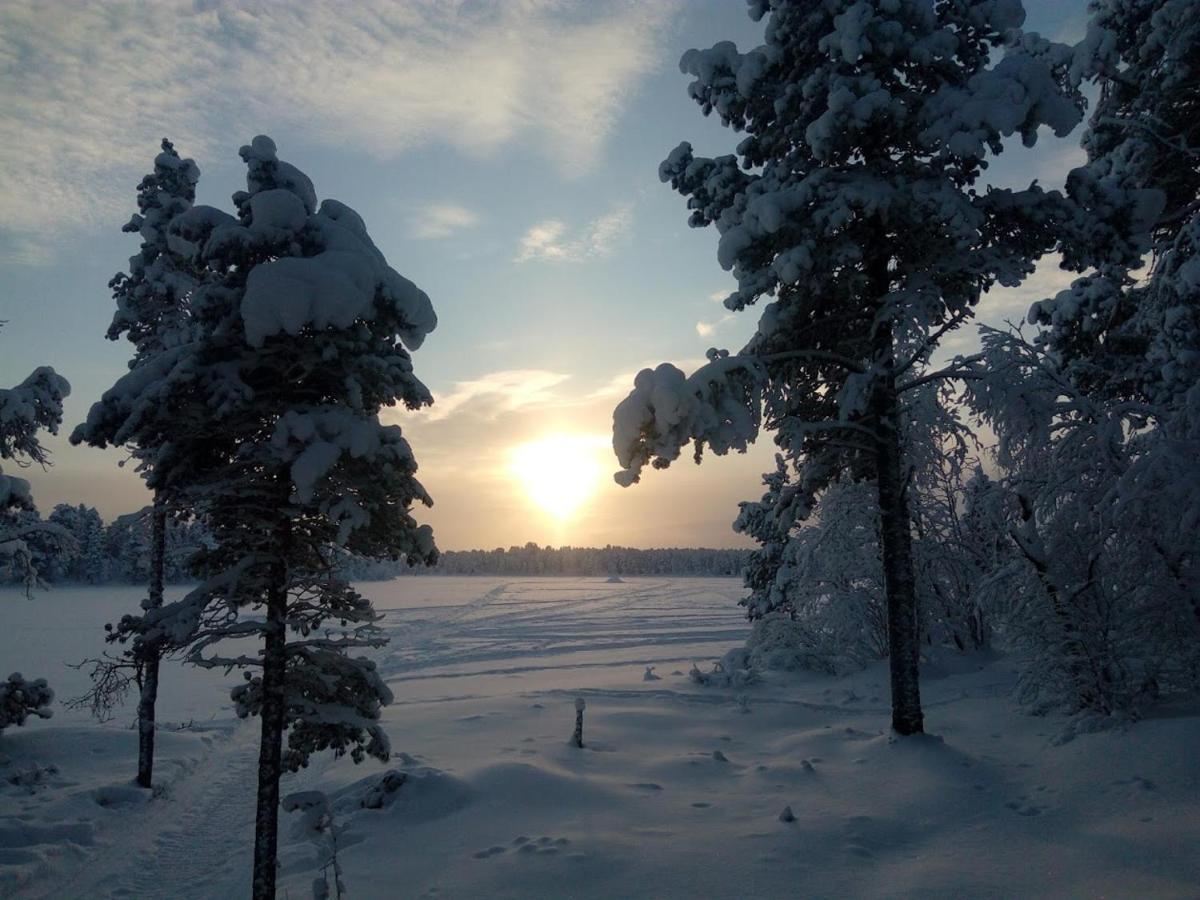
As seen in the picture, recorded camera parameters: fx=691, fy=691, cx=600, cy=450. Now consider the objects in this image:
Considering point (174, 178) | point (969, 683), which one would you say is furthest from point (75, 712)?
point (969, 683)

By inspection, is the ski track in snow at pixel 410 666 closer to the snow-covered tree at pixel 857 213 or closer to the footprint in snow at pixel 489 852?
the footprint in snow at pixel 489 852

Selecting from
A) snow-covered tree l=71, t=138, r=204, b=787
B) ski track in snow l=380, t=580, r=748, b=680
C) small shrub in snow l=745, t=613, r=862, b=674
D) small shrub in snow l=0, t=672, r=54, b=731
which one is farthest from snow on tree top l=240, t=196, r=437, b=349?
ski track in snow l=380, t=580, r=748, b=680

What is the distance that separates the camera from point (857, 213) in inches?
415

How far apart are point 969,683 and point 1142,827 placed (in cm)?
1057

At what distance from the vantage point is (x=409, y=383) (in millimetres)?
8953

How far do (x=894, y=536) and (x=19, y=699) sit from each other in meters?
17.9

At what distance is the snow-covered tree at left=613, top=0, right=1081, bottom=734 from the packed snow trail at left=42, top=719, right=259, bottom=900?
845 cm

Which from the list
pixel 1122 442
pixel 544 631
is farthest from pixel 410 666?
pixel 1122 442

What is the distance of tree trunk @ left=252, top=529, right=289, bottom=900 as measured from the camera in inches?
308

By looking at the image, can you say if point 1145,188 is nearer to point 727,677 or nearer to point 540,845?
point 540,845

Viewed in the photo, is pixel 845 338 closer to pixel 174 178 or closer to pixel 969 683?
pixel 969 683

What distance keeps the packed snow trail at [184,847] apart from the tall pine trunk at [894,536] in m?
9.83

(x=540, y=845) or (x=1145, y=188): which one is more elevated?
(x=1145, y=188)

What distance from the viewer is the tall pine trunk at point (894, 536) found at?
420 inches
